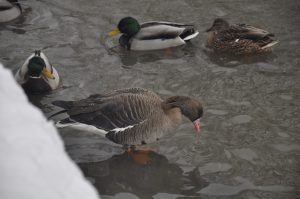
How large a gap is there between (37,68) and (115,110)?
7.56 feet

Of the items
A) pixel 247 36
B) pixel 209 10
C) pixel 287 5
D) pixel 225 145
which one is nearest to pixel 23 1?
pixel 209 10

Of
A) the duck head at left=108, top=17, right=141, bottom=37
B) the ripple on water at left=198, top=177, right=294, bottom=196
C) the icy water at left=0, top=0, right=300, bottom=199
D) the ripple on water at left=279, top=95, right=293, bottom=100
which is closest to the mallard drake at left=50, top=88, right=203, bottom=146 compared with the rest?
the icy water at left=0, top=0, right=300, bottom=199

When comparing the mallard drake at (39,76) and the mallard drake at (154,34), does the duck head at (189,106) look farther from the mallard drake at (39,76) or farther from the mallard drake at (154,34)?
the mallard drake at (154,34)

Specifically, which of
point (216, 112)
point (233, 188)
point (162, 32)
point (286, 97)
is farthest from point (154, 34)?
point (233, 188)

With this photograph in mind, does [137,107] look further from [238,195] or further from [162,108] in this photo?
[238,195]

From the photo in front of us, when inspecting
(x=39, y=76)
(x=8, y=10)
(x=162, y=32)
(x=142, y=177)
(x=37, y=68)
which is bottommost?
(x=142, y=177)

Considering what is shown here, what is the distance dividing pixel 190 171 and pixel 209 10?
568 cm

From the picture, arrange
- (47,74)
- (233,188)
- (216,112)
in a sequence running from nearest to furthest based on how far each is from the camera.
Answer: (233,188) → (216,112) → (47,74)

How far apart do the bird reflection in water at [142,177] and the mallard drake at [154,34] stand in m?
3.37

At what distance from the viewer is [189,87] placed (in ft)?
24.4

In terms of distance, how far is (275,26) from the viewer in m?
9.59

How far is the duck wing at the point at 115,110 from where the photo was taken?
5.40 m

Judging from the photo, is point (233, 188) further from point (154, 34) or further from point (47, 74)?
point (154, 34)

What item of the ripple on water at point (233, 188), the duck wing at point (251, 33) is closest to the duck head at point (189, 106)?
the ripple on water at point (233, 188)
